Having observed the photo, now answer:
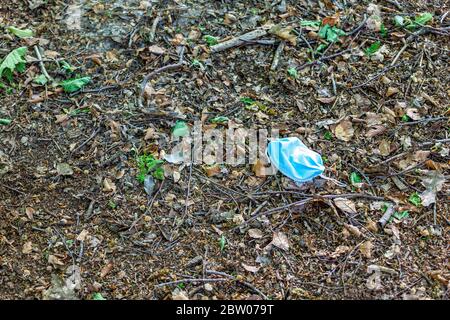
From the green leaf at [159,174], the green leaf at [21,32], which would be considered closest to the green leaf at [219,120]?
the green leaf at [159,174]

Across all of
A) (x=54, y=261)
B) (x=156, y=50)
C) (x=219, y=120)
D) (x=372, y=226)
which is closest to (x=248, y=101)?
(x=219, y=120)

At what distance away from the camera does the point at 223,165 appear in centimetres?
321

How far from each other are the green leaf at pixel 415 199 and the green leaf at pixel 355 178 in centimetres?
31

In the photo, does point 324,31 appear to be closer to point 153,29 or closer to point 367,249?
point 153,29

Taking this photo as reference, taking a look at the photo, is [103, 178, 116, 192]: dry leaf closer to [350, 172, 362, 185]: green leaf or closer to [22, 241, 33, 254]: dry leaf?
[22, 241, 33, 254]: dry leaf

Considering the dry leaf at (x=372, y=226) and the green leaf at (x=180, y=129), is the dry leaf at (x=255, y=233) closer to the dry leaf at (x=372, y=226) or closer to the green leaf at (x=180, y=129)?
the dry leaf at (x=372, y=226)

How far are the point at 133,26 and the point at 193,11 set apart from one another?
45cm

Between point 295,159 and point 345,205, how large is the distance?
1.27ft

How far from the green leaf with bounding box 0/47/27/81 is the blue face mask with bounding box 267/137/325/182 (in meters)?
1.78

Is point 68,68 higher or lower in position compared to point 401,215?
higher

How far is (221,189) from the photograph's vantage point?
3.12 meters

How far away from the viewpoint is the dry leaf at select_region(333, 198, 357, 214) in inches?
120

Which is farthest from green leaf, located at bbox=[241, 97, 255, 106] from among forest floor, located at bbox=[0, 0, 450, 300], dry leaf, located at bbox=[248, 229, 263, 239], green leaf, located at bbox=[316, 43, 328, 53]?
dry leaf, located at bbox=[248, 229, 263, 239]
